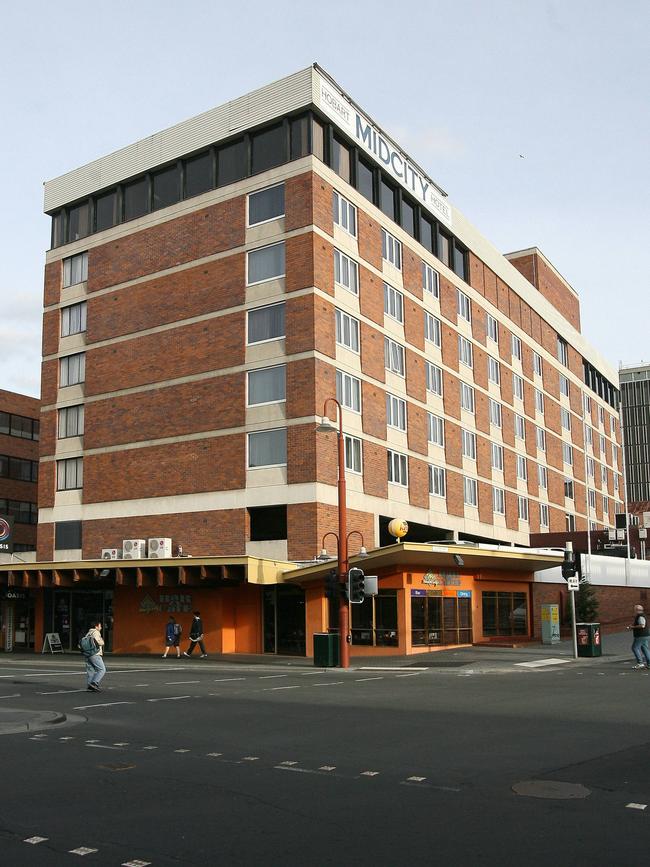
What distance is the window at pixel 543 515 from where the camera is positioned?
63.7 meters

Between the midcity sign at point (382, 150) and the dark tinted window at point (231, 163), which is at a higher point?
the midcity sign at point (382, 150)

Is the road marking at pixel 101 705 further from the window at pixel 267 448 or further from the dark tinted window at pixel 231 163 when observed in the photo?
the dark tinted window at pixel 231 163

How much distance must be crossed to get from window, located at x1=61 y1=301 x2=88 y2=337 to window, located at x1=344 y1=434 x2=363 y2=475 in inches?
631

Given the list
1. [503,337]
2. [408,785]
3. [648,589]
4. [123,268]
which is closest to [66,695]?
[408,785]

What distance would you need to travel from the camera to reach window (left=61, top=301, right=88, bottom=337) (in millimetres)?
47344

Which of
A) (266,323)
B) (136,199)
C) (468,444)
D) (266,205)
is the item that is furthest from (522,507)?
(136,199)

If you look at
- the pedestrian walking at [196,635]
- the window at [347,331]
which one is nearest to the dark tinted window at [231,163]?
the window at [347,331]

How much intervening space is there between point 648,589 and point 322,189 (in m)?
36.8

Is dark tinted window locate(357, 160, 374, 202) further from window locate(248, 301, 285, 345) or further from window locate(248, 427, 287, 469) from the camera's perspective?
window locate(248, 427, 287, 469)

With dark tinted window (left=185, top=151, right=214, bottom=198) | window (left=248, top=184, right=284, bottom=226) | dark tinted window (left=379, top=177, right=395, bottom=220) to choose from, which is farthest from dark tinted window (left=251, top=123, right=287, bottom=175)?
dark tinted window (left=379, top=177, right=395, bottom=220)

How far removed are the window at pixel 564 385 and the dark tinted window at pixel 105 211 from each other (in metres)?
38.8

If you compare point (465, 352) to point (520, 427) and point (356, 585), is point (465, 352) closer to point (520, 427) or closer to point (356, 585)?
point (520, 427)

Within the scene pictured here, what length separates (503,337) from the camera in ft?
197

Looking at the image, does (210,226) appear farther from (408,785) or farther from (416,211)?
(408,785)
